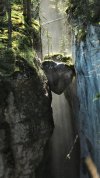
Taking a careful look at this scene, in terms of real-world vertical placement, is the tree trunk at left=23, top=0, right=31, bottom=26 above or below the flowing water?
→ above

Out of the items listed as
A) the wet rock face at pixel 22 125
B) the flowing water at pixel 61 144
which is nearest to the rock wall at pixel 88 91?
the wet rock face at pixel 22 125

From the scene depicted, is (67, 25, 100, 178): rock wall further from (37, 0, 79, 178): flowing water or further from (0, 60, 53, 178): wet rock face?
(37, 0, 79, 178): flowing water

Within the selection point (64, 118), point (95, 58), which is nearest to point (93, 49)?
point (95, 58)

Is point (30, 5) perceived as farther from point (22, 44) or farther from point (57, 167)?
point (57, 167)

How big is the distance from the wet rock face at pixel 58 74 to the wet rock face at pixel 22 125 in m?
1.82

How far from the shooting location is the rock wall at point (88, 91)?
34.2 feet

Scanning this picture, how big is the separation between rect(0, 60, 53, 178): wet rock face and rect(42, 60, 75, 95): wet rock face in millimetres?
1820

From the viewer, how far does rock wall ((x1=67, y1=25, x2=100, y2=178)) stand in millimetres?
10433

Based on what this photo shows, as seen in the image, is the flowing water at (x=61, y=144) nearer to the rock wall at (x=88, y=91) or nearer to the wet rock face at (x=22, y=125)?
the rock wall at (x=88, y=91)

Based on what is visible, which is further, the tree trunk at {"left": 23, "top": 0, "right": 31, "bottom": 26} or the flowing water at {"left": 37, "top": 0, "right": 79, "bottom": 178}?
the flowing water at {"left": 37, "top": 0, "right": 79, "bottom": 178}

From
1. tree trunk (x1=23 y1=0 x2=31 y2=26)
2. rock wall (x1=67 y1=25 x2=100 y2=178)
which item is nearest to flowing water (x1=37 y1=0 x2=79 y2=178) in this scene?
tree trunk (x1=23 y1=0 x2=31 y2=26)

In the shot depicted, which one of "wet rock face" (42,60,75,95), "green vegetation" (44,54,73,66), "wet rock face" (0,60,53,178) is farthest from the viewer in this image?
"green vegetation" (44,54,73,66)

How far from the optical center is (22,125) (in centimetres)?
997

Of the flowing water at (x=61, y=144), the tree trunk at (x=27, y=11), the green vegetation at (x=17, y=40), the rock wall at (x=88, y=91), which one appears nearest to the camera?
the green vegetation at (x=17, y=40)
